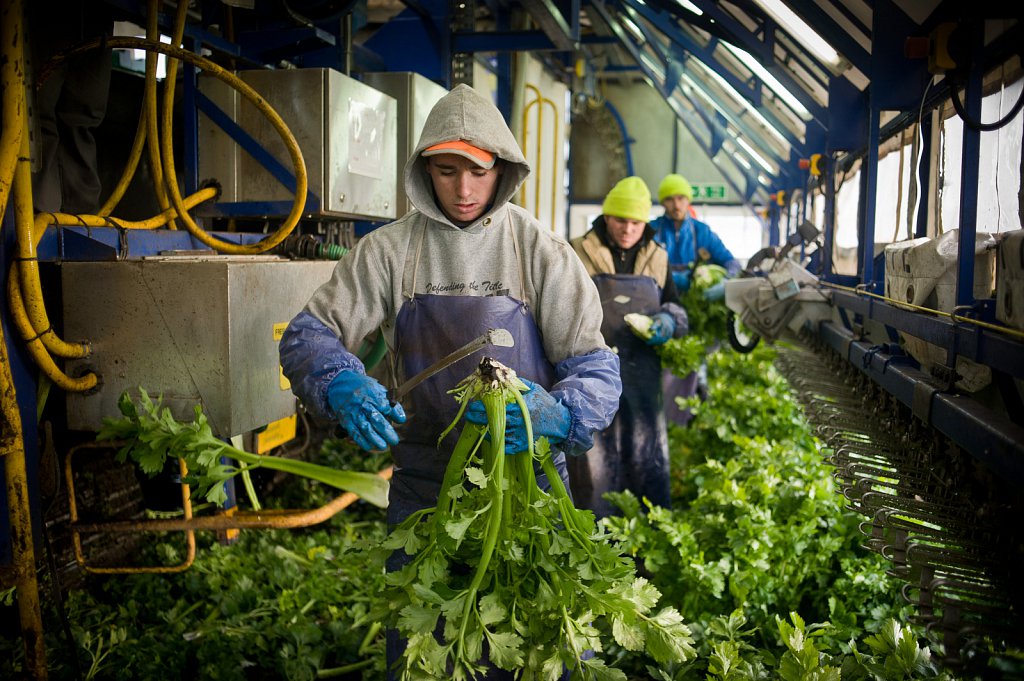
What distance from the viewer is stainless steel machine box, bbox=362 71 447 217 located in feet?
17.1

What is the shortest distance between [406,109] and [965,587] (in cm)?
420

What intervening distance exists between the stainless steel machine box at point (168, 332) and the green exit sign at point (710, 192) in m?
13.7

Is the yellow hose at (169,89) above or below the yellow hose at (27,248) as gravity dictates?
above

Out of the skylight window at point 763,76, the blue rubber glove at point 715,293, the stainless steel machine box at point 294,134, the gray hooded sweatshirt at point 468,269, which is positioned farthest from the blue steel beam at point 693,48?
the gray hooded sweatshirt at point 468,269

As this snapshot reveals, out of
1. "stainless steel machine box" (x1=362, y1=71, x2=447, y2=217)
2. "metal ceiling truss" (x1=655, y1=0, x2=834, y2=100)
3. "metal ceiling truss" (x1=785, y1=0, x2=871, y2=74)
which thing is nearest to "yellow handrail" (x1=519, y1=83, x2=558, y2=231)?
"metal ceiling truss" (x1=655, y1=0, x2=834, y2=100)

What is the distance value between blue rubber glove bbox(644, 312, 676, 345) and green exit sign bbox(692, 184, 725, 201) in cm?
1140

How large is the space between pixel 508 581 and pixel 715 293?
3.93m

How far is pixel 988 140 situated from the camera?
2.99m

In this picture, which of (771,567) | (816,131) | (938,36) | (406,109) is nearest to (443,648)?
(771,567)

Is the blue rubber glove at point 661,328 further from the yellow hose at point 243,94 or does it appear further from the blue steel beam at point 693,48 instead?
the blue steel beam at point 693,48

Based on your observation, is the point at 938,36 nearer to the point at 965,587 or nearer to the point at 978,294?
the point at 978,294

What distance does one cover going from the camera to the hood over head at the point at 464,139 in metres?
2.56

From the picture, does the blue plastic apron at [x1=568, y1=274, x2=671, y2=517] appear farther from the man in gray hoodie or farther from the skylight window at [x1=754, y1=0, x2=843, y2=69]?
the man in gray hoodie

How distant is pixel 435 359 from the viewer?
2.66 meters
